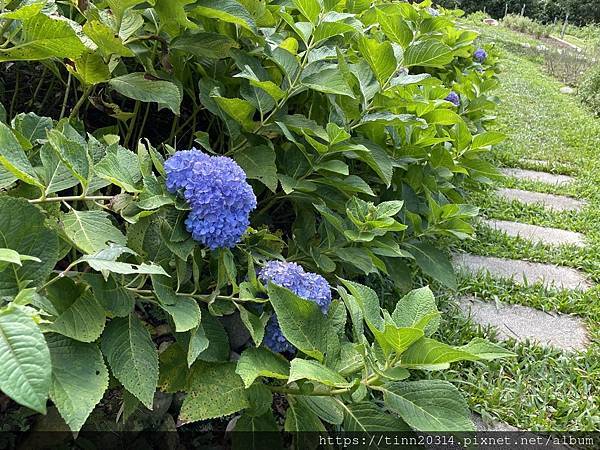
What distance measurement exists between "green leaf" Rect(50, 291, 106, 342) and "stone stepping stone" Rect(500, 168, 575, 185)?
14.1 ft

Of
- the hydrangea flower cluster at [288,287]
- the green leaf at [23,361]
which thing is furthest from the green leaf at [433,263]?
the green leaf at [23,361]

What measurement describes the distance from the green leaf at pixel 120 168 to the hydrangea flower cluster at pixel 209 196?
0.26 ft

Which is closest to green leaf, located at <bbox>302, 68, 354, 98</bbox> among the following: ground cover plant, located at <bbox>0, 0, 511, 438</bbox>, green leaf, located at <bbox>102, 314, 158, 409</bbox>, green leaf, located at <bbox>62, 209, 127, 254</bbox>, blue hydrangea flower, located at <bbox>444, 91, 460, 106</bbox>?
ground cover plant, located at <bbox>0, 0, 511, 438</bbox>

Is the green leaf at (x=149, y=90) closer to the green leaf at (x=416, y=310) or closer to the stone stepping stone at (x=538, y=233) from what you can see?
the green leaf at (x=416, y=310)

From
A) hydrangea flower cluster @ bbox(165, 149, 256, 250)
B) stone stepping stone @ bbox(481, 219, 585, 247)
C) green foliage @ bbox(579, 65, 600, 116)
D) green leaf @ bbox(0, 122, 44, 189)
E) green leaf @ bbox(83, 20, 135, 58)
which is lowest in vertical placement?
stone stepping stone @ bbox(481, 219, 585, 247)

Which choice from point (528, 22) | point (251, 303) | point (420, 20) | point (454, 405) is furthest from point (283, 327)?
point (528, 22)

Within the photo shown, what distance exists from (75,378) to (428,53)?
157 centimetres

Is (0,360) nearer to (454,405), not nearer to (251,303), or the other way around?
(251,303)

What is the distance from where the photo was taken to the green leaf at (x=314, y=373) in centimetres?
100

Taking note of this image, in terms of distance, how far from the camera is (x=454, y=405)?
3.67 feet

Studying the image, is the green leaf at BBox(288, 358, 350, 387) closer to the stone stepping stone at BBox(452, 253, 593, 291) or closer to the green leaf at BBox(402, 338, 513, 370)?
the green leaf at BBox(402, 338, 513, 370)

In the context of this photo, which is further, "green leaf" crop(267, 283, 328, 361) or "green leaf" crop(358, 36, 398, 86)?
"green leaf" crop(358, 36, 398, 86)

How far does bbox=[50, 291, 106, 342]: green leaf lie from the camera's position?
0.96m

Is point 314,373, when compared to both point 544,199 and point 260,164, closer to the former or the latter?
point 260,164
